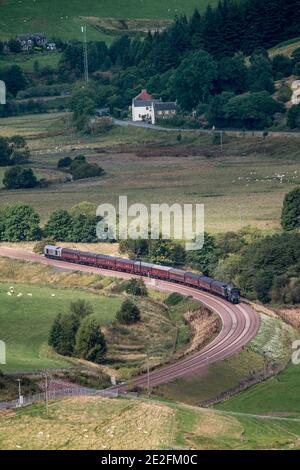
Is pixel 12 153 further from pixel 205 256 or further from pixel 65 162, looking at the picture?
pixel 205 256

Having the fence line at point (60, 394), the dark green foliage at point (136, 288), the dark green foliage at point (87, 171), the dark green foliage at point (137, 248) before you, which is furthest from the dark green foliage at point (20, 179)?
the fence line at point (60, 394)

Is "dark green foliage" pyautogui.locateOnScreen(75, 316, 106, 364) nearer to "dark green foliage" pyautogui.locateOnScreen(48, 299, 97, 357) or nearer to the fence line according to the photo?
"dark green foliage" pyautogui.locateOnScreen(48, 299, 97, 357)

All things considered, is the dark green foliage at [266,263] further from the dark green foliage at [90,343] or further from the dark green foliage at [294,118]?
the dark green foliage at [294,118]

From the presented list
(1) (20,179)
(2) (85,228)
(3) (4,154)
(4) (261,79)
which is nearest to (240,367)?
(2) (85,228)

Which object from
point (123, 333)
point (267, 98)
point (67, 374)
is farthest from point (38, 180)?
point (67, 374)

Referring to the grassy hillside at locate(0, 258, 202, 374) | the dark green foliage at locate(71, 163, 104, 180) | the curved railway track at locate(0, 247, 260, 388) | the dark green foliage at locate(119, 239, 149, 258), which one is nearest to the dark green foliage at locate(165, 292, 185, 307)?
the grassy hillside at locate(0, 258, 202, 374)

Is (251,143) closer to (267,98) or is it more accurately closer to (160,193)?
(267,98)
